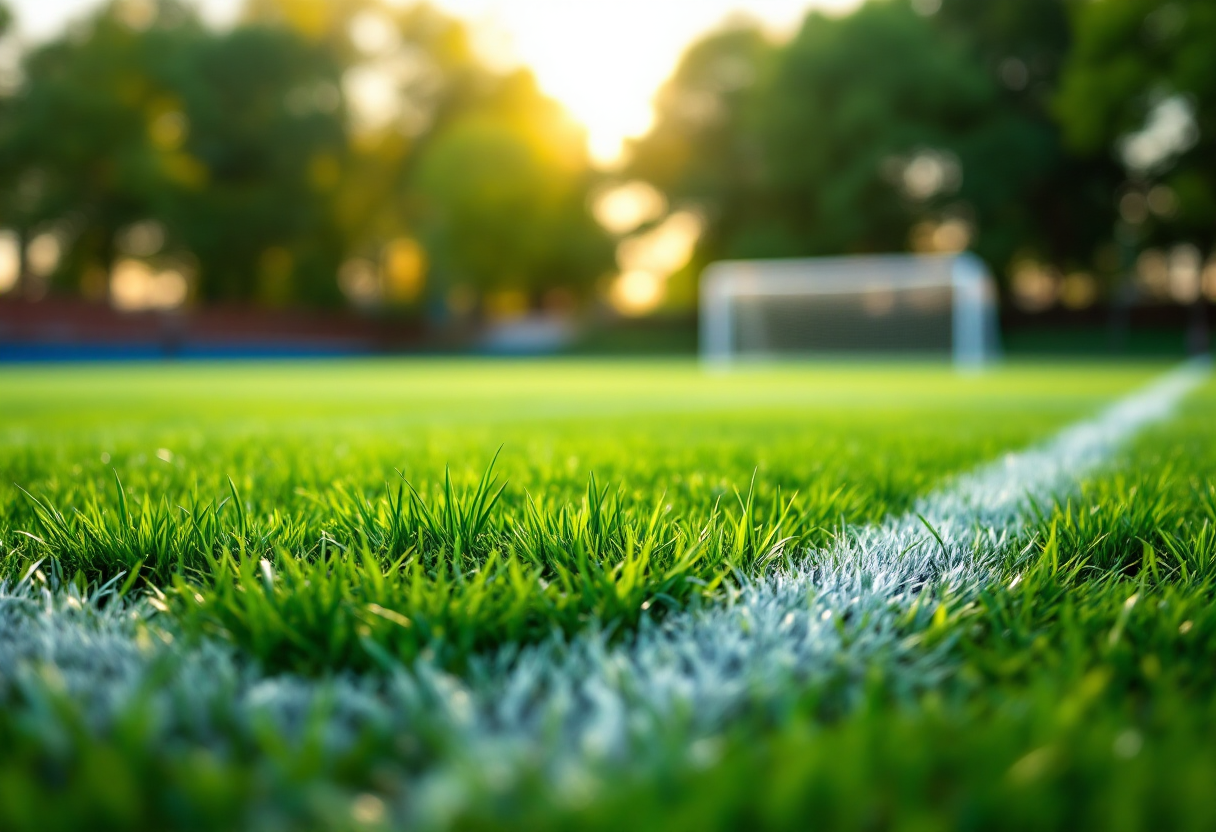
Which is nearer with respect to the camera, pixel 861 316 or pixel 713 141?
pixel 861 316

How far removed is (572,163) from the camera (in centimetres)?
3791

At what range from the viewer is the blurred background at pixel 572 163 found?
28.7 meters

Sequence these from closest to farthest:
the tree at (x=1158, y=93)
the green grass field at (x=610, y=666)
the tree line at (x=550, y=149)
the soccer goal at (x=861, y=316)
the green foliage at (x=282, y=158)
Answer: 1. the green grass field at (x=610, y=666)
2. the soccer goal at (x=861, y=316)
3. the tree at (x=1158, y=93)
4. the tree line at (x=550, y=149)
5. the green foliage at (x=282, y=158)

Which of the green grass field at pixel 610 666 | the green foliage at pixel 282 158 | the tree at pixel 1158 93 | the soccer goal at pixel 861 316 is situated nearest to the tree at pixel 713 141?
the green foliage at pixel 282 158

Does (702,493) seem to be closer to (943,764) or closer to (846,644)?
(846,644)

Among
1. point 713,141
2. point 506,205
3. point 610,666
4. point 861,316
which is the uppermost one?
point 713,141

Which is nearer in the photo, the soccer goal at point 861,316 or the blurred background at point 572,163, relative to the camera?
the soccer goal at point 861,316

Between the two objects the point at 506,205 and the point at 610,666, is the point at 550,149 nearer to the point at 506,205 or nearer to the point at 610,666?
the point at 506,205

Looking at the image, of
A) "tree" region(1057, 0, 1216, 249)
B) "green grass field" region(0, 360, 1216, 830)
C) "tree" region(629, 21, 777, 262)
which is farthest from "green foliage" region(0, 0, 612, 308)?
"green grass field" region(0, 360, 1216, 830)

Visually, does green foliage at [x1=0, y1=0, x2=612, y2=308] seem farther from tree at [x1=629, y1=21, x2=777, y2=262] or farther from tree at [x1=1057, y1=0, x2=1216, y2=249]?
tree at [x1=1057, y1=0, x2=1216, y2=249]

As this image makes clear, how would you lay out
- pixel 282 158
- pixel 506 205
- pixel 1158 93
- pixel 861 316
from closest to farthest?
pixel 861 316, pixel 1158 93, pixel 282 158, pixel 506 205

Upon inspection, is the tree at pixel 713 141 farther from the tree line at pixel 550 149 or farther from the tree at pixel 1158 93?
the tree at pixel 1158 93

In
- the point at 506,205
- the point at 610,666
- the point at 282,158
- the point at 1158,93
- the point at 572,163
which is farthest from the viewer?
the point at 572,163

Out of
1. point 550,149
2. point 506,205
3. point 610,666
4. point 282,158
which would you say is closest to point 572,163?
point 550,149
